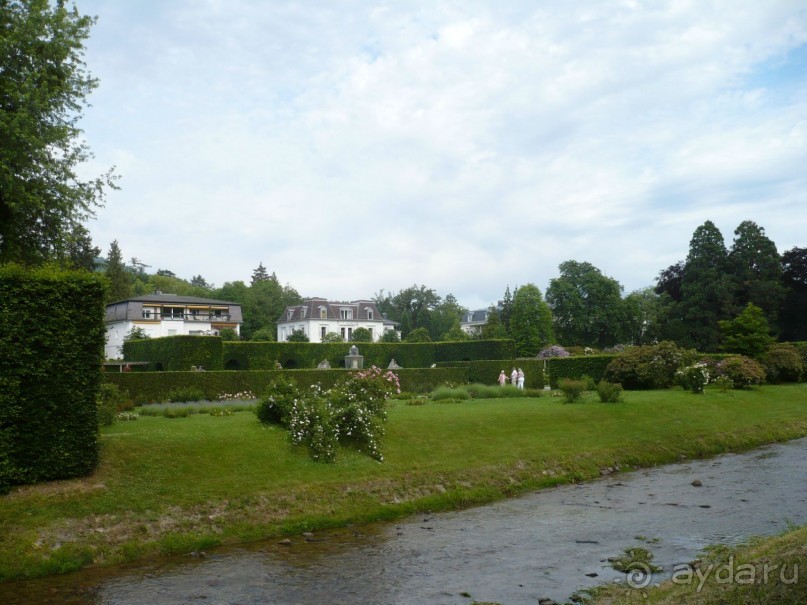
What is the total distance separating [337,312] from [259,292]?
1694 cm

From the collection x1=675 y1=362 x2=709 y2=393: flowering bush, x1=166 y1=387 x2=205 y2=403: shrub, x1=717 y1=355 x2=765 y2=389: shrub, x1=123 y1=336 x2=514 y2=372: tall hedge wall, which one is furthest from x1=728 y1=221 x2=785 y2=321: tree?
x1=166 y1=387 x2=205 y2=403: shrub

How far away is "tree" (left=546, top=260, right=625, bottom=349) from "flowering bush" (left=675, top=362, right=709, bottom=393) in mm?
57044

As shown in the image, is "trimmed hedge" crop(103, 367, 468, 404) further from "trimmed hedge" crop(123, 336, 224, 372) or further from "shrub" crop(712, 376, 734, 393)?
"shrub" crop(712, 376, 734, 393)

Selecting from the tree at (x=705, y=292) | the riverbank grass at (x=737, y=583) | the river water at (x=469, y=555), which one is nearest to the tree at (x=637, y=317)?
the tree at (x=705, y=292)

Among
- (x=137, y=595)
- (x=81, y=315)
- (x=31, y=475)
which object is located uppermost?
(x=81, y=315)

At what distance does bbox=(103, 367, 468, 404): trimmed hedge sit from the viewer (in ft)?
101

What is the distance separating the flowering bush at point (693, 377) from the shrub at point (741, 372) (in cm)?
267

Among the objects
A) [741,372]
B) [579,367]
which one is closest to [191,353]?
[579,367]

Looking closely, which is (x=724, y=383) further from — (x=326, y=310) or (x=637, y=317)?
(x=326, y=310)

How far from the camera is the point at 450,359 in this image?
62.2 meters

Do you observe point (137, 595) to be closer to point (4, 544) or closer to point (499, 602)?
point (4, 544)

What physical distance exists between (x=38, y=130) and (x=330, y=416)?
12807 mm

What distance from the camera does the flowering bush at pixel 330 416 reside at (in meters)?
16.2

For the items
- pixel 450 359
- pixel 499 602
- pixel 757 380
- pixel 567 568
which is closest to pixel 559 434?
pixel 567 568
